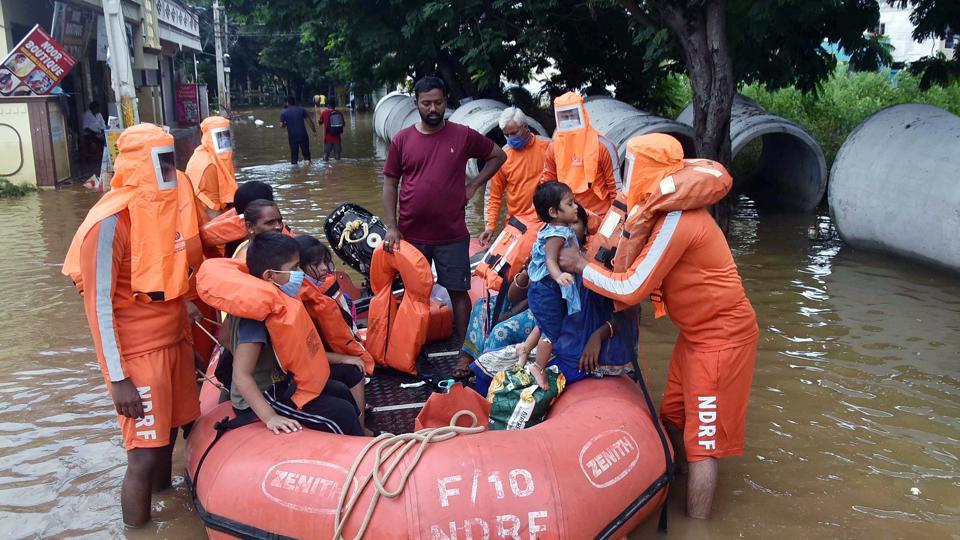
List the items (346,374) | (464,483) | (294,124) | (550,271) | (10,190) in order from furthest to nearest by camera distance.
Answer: (294,124), (10,190), (346,374), (550,271), (464,483)

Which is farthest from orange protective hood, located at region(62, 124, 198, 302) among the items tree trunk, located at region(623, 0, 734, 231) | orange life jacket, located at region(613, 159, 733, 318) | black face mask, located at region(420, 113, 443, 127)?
tree trunk, located at region(623, 0, 734, 231)

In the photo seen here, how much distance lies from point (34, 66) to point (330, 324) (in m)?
12.8

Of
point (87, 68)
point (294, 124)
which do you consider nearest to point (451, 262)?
point (294, 124)

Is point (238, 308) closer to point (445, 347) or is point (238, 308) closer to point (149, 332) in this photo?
point (149, 332)

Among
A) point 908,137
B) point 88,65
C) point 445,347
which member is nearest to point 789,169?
point 908,137

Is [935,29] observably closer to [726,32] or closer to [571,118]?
[726,32]

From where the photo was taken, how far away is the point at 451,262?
540cm

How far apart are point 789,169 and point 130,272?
10.3 meters

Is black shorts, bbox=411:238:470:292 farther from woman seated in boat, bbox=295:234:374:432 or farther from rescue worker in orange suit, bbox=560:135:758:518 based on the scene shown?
rescue worker in orange suit, bbox=560:135:758:518

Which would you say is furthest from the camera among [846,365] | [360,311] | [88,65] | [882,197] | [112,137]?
[88,65]

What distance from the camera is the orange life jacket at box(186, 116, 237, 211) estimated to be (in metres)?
5.96

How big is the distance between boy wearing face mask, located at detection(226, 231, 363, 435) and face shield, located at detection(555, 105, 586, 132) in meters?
3.49

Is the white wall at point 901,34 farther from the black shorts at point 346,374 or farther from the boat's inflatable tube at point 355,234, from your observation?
the black shorts at point 346,374

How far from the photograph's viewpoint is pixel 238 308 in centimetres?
347
